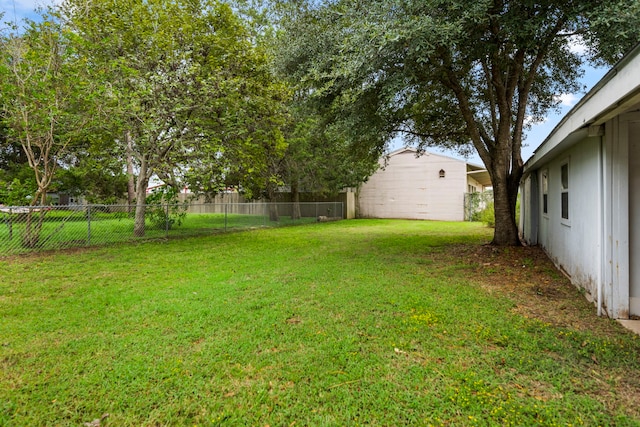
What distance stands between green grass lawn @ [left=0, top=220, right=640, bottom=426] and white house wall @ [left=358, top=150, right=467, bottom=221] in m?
14.5

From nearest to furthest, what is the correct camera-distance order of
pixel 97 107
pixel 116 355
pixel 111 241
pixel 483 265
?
pixel 116 355 → pixel 483 265 → pixel 97 107 → pixel 111 241

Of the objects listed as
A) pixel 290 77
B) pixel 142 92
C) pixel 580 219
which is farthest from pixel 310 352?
pixel 142 92

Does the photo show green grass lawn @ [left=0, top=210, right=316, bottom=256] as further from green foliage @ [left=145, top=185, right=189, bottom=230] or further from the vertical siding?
the vertical siding

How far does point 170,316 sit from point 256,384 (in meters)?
1.83

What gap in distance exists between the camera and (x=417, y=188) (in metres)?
20.5

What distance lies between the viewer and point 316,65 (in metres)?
6.53

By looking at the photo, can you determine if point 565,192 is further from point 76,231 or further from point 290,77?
point 76,231

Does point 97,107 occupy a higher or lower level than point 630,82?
higher

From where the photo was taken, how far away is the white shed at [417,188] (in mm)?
19359

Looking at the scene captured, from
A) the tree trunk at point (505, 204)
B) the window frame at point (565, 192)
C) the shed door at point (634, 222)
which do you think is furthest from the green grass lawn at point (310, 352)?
the tree trunk at point (505, 204)

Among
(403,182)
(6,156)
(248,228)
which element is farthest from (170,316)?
→ (6,156)

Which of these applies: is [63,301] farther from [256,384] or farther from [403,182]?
[403,182]

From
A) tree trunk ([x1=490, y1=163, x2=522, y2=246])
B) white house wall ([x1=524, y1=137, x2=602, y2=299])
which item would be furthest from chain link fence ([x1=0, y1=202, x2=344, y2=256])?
white house wall ([x1=524, y1=137, x2=602, y2=299])

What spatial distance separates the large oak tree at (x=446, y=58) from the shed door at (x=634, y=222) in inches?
87.5
